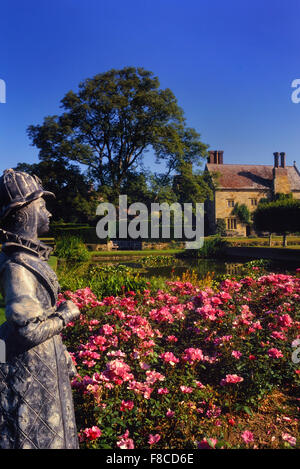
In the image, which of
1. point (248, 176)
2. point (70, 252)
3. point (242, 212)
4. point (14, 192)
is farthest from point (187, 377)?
point (248, 176)

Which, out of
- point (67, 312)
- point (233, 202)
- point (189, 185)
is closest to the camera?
point (67, 312)

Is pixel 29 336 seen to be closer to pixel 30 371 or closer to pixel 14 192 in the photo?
pixel 30 371

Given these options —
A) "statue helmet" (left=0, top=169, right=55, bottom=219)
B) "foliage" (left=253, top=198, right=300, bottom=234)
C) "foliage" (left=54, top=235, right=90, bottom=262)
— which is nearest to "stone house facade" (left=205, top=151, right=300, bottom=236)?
"foliage" (left=253, top=198, right=300, bottom=234)

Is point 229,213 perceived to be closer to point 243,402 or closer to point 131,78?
point 131,78

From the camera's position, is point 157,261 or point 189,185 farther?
point 189,185

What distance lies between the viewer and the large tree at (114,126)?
25.5 metres

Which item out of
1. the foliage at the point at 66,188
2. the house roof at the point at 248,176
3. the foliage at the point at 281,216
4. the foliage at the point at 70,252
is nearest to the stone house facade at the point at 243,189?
the house roof at the point at 248,176

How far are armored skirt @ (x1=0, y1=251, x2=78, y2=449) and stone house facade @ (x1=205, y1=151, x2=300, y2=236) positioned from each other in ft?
139

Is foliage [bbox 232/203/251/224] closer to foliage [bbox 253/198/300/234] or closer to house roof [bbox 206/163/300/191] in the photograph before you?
house roof [bbox 206/163/300/191]

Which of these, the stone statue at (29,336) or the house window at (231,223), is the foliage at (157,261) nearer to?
the stone statue at (29,336)

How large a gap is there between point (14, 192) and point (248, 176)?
Answer: 4751cm

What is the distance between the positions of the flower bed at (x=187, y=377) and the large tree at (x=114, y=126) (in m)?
21.7

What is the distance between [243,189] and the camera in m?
44.6

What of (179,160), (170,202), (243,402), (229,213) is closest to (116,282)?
(243,402)
